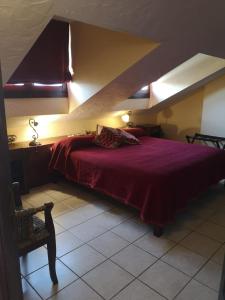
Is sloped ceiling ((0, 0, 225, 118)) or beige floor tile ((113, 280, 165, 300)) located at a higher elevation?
sloped ceiling ((0, 0, 225, 118))

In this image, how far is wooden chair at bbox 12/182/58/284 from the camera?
1.47 metres

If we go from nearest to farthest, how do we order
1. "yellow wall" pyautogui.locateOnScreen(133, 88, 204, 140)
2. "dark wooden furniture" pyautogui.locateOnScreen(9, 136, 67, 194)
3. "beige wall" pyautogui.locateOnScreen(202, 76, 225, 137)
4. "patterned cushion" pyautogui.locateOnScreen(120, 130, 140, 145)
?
"dark wooden furniture" pyautogui.locateOnScreen(9, 136, 67, 194)
"patterned cushion" pyautogui.locateOnScreen(120, 130, 140, 145)
"beige wall" pyautogui.locateOnScreen(202, 76, 225, 137)
"yellow wall" pyautogui.locateOnScreen(133, 88, 204, 140)

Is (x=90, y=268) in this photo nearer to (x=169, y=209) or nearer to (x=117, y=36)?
(x=169, y=209)

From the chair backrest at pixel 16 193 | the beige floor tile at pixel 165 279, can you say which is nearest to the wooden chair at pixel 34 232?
the chair backrest at pixel 16 193

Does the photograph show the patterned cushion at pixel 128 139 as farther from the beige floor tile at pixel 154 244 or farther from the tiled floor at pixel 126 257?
the beige floor tile at pixel 154 244

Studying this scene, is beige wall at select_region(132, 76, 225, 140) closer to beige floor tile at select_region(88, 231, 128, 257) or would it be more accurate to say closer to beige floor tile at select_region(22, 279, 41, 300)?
beige floor tile at select_region(88, 231, 128, 257)

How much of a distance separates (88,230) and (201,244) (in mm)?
1106

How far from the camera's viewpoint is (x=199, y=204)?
2.97m

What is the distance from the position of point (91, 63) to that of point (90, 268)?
237 centimetres

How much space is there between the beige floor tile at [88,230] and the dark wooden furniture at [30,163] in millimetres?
1154

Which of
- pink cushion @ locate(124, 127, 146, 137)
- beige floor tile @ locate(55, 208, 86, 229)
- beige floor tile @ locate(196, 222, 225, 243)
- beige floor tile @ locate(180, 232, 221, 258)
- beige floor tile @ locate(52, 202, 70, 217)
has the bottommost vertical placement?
beige floor tile @ locate(180, 232, 221, 258)

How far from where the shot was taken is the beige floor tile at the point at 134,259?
6.18ft

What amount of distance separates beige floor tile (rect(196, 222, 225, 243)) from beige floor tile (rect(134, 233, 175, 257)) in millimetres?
421

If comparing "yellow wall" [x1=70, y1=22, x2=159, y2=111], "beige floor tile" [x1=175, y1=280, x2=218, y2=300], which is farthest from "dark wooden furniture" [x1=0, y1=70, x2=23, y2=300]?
"yellow wall" [x1=70, y1=22, x2=159, y2=111]
